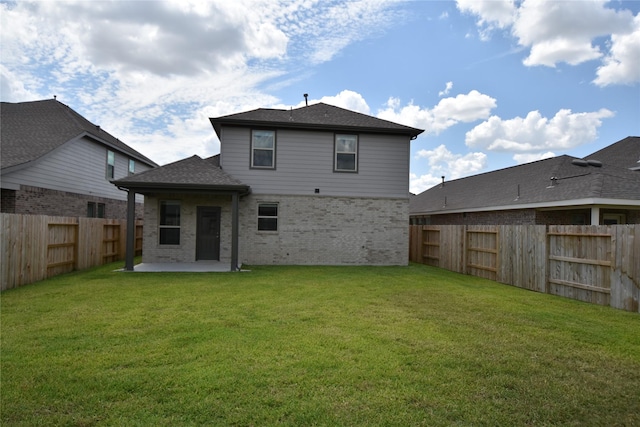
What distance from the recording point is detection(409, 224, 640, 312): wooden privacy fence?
764 cm

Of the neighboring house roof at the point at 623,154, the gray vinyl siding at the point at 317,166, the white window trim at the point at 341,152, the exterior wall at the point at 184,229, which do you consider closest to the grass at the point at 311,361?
the exterior wall at the point at 184,229

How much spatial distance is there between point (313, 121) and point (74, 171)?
35.2 ft

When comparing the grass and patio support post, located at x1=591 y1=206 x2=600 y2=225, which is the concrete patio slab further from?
patio support post, located at x1=591 y1=206 x2=600 y2=225

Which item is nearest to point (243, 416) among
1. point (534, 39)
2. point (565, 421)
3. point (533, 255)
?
point (565, 421)

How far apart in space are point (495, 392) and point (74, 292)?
8931 millimetres

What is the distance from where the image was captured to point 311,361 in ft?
14.3

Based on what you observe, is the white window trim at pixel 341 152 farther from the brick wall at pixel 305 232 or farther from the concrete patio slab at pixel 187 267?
the concrete patio slab at pixel 187 267

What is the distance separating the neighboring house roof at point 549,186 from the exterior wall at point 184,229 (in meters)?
12.7

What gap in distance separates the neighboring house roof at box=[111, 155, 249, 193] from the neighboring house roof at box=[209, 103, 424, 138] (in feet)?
7.09

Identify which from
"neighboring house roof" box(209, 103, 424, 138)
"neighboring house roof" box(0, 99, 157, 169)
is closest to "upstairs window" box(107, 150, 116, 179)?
"neighboring house roof" box(0, 99, 157, 169)

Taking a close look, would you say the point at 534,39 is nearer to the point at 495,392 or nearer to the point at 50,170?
the point at 495,392

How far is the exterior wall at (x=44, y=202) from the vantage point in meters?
12.6

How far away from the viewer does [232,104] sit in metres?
16.7

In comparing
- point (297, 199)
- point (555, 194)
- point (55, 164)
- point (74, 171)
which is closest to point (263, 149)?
point (297, 199)
